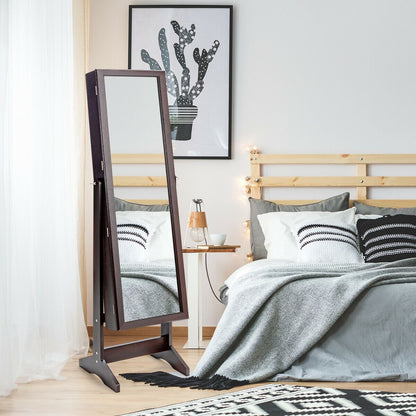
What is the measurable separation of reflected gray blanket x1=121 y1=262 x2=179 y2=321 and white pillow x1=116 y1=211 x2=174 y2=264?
0.13 ft

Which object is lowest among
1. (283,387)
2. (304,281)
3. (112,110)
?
(283,387)

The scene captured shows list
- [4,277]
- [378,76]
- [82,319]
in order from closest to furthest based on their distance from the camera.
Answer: [4,277] < [82,319] < [378,76]

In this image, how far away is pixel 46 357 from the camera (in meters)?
3.64

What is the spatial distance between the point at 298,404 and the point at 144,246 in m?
1.17

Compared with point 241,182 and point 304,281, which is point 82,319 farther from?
point 241,182

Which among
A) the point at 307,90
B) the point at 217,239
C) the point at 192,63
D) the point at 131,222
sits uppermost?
the point at 192,63

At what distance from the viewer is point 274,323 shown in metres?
3.58

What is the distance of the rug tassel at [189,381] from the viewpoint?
11.0ft

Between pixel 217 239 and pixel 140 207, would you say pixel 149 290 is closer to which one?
pixel 140 207

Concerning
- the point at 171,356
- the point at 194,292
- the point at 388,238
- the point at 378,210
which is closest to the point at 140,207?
the point at 171,356

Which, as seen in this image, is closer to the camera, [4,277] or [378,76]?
[4,277]

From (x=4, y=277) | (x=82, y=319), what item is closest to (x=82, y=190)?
(x=82, y=319)

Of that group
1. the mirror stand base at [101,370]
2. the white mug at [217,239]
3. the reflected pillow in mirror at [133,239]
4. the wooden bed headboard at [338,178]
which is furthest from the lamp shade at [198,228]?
the mirror stand base at [101,370]

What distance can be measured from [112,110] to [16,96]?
47 centimetres
